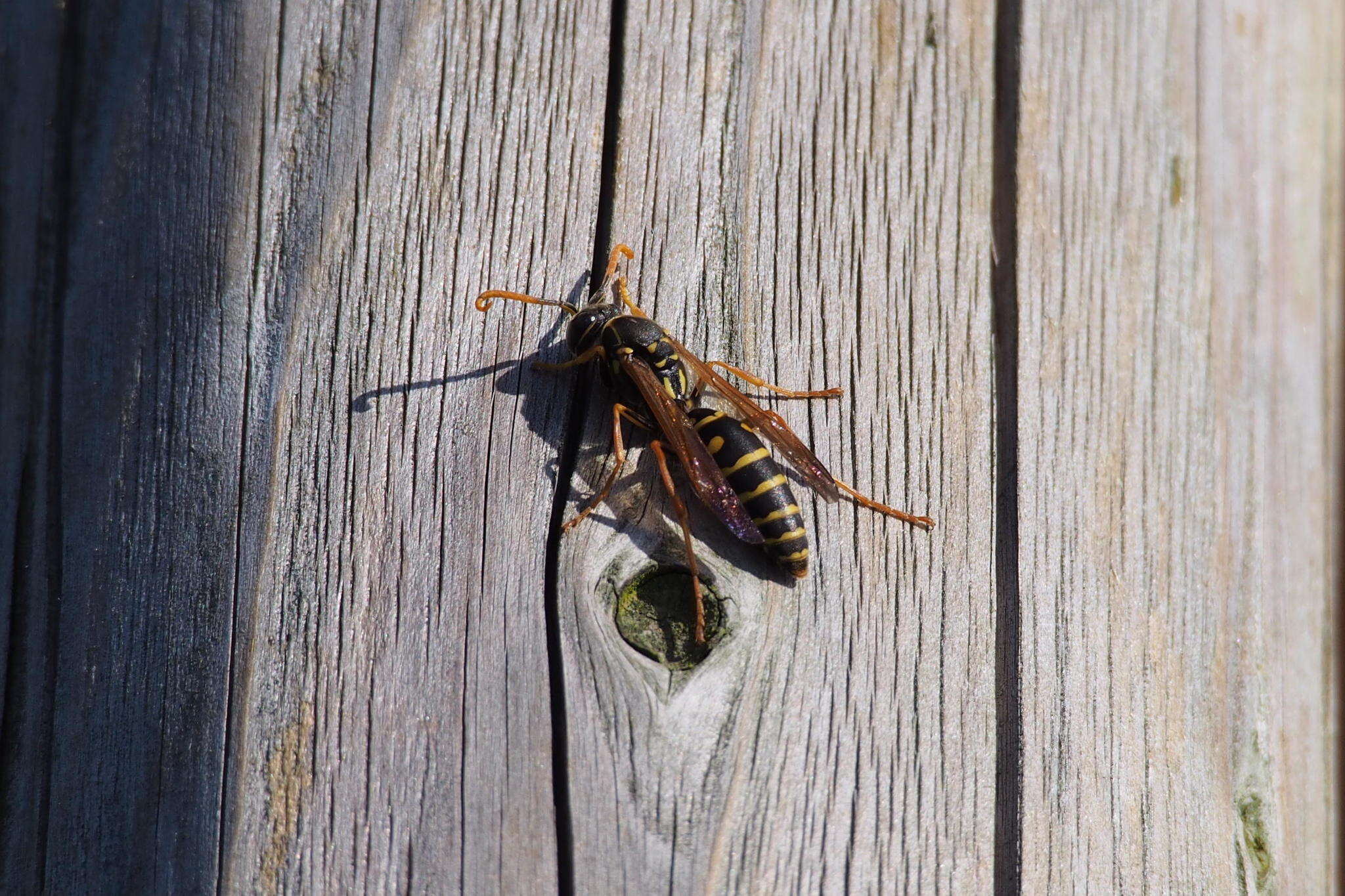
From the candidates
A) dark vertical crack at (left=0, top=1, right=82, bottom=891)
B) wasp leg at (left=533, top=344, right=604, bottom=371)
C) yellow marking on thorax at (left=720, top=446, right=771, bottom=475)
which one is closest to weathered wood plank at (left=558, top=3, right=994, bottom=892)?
wasp leg at (left=533, top=344, right=604, bottom=371)

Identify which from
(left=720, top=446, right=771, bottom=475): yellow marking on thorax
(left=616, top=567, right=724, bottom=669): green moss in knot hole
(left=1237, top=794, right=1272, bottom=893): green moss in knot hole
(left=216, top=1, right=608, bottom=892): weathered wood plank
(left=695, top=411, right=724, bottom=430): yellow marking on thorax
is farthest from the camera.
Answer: (left=695, top=411, right=724, bottom=430): yellow marking on thorax

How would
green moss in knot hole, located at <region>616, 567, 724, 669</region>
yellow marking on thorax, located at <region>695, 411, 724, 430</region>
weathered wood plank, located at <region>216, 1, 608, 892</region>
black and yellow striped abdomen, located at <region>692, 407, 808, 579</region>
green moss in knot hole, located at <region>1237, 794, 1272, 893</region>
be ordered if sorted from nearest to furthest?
weathered wood plank, located at <region>216, 1, 608, 892</region> < green moss in knot hole, located at <region>616, 567, 724, 669</region> < black and yellow striped abdomen, located at <region>692, 407, 808, 579</region> < green moss in knot hole, located at <region>1237, 794, 1272, 893</region> < yellow marking on thorax, located at <region>695, 411, 724, 430</region>

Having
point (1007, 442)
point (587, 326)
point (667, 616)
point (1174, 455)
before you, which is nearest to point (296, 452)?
point (587, 326)

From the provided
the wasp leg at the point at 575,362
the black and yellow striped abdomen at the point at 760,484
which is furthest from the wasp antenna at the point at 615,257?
the black and yellow striped abdomen at the point at 760,484

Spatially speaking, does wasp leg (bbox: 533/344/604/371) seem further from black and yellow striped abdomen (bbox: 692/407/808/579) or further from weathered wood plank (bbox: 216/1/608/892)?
black and yellow striped abdomen (bbox: 692/407/808/579)

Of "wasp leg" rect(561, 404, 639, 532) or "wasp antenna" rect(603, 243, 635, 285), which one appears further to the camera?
"wasp antenna" rect(603, 243, 635, 285)

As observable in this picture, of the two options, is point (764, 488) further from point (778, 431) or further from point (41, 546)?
point (41, 546)
